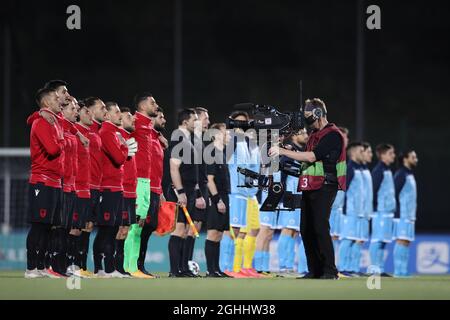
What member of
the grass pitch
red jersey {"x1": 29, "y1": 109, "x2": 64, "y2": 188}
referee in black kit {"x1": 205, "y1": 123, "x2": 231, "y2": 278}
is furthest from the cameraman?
red jersey {"x1": 29, "y1": 109, "x2": 64, "y2": 188}

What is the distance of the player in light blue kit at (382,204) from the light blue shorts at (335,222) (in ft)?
3.14

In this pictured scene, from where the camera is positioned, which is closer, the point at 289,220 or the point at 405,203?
the point at 289,220

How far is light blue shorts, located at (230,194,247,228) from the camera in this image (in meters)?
16.0

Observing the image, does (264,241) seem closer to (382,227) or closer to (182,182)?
(182,182)

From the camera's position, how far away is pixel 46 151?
1291cm

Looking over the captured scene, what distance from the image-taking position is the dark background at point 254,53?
3288 cm

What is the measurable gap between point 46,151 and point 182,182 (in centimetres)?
251

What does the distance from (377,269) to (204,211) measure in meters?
3.98

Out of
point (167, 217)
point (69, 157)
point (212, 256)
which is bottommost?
point (212, 256)

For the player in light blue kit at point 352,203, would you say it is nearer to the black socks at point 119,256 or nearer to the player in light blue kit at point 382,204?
the player in light blue kit at point 382,204

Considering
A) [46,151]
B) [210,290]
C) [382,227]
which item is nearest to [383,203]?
[382,227]

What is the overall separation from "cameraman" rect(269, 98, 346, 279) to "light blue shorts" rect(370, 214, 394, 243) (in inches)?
202

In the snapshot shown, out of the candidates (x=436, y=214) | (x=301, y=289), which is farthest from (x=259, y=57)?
(x=301, y=289)

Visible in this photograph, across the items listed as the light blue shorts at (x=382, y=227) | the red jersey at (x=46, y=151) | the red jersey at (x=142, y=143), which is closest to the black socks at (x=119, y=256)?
the red jersey at (x=142, y=143)
